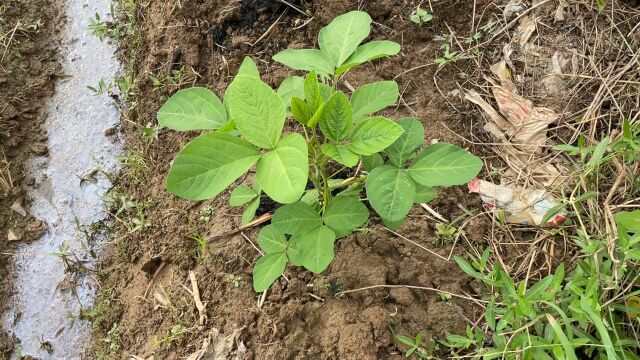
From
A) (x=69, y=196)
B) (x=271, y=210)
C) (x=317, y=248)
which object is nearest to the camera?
(x=317, y=248)

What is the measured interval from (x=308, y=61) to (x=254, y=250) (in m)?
0.73

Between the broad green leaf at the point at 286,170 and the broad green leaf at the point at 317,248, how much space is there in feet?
0.96

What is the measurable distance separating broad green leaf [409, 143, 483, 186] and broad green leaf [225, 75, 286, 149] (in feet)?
1.31

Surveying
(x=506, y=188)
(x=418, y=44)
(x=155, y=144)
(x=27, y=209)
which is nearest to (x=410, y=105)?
(x=418, y=44)

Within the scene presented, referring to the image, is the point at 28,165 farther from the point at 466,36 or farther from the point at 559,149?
the point at 559,149

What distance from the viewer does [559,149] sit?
1717mm

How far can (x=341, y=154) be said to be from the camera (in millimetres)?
1351

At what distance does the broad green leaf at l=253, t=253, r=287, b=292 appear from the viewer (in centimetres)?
151

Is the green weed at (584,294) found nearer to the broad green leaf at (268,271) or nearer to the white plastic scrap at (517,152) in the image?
the white plastic scrap at (517,152)

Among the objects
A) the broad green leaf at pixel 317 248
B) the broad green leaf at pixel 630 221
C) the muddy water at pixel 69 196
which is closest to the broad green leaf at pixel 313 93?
the broad green leaf at pixel 317 248

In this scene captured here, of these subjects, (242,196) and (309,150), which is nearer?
(309,150)

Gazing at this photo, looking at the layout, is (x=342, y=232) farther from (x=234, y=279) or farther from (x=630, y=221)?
(x=630, y=221)

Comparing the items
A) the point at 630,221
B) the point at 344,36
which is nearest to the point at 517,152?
the point at 630,221

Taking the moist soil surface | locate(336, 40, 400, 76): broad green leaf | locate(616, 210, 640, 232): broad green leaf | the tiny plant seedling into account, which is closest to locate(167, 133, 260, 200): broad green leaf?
locate(336, 40, 400, 76): broad green leaf
